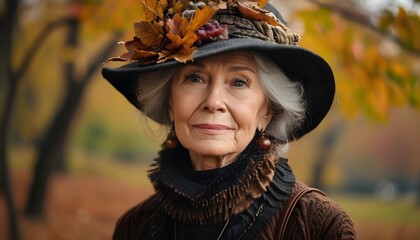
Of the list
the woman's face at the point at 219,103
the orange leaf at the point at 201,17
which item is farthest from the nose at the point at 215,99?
the orange leaf at the point at 201,17

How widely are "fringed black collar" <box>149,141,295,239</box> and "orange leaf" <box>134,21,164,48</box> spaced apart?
518 millimetres

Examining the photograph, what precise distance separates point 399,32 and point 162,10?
181 centimetres

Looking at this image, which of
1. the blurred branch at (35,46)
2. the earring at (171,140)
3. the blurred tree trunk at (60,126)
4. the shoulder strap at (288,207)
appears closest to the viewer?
the shoulder strap at (288,207)

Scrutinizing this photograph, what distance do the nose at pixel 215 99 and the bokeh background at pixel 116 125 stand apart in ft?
1.89

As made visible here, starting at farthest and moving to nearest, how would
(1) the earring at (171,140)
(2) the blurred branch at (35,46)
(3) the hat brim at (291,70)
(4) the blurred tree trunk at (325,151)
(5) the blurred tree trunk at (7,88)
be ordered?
(4) the blurred tree trunk at (325,151) → (2) the blurred branch at (35,46) → (5) the blurred tree trunk at (7,88) → (1) the earring at (171,140) → (3) the hat brim at (291,70)

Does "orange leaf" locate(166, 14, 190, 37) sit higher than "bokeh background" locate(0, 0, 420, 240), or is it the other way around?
"orange leaf" locate(166, 14, 190, 37)

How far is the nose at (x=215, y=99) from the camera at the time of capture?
7.01 ft

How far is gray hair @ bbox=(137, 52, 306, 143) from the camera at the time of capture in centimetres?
224

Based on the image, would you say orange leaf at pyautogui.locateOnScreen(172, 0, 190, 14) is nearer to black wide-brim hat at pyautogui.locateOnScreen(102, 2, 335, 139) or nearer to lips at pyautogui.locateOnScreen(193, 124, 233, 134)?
black wide-brim hat at pyautogui.locateOnScreen(102, 2, 335, 139)

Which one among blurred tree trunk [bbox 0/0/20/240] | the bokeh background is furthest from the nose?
blurred tree trunk [bbox 0/0/20/240]

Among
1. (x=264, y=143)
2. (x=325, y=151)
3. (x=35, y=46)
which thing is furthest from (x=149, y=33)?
(x=325, y=151)

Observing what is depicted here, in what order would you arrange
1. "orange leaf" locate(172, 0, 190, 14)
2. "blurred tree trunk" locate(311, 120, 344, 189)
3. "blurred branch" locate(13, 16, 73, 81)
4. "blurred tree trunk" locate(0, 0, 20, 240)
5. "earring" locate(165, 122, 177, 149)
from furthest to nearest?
"blurred tree trunk" locate(311, 120, 344, 189), "blurred branch" locate(13, 16, 73, 81), "blurred tree trunk" locate(0, 0, 20, 240), "earring" locate(165, 122, 177, 149), "orange leaf" locate(172, 0, 190, 14)

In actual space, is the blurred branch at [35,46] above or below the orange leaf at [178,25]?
below

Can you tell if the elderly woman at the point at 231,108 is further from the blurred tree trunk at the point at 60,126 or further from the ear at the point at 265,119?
the blurred tree trunk at the point at 60,126
